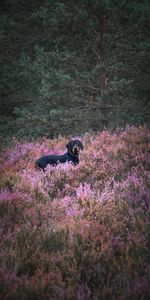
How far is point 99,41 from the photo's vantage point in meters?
14.6

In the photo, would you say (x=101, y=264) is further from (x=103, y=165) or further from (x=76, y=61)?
(x=76, y=61)

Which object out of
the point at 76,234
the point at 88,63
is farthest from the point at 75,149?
the point at 88,63

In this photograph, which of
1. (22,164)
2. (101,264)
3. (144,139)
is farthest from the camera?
(144,139)

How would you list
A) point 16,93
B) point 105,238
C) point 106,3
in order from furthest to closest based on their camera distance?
point 16,93 < point 106,3 < point 105,238

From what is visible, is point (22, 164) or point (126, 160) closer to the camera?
point (126, 160)

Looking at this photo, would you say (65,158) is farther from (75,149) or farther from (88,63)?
(88,63)

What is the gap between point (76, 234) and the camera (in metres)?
4.18

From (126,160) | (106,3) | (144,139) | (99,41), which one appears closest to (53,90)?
(99,41)

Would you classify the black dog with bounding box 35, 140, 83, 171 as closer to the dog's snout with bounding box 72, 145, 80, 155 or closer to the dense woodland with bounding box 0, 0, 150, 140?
the dog's snout with bounding box 72, 145, 80, 155

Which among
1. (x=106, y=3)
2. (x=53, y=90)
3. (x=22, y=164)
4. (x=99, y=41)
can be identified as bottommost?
(x=53, y=90)

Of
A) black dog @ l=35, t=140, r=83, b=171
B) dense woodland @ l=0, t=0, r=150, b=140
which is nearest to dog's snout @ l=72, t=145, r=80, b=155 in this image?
black dog @ l=35, t=140, r=83, b=171

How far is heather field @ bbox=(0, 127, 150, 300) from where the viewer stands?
328 cm

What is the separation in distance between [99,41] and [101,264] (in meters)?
12.4

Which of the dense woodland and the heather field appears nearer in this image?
the heather field
